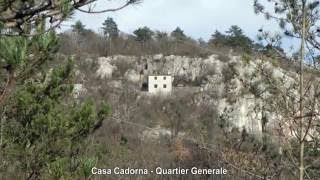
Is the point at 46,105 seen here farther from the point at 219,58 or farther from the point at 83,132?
the point at 219,58

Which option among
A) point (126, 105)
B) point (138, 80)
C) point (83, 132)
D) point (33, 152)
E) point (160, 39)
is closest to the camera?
point (33, 152)

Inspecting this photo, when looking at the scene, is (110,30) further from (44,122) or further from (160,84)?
(44,122)

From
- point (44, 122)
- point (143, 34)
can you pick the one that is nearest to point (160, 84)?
point (143, 34)

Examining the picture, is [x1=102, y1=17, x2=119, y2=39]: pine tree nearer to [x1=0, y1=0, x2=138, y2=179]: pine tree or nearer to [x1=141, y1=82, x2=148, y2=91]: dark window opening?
[x1=141, y1=82, x2=148, y2=91]: dark window opening

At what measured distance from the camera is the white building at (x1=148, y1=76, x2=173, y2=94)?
61875 millimetres

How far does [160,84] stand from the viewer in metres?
63.3

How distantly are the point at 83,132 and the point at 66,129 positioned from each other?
33cm

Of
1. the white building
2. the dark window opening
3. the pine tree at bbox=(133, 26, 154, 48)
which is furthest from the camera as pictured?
the pine tree at bbox=(133, 26, 154, 48)

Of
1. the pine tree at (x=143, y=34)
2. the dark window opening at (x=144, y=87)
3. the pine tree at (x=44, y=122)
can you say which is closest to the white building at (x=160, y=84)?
the dark window opening at (x=144, y=87)

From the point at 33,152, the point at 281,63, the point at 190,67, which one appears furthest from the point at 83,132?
the point at 190,67

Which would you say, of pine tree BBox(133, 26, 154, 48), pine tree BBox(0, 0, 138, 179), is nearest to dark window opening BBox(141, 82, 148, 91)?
pine tree BBox(133, 26, 154, 48)

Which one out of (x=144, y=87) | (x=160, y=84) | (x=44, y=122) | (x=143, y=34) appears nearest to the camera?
(x=44, y=122)

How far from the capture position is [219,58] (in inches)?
2493

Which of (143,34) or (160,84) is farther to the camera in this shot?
(143,34)
